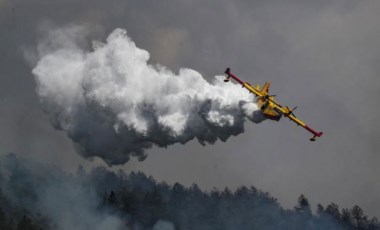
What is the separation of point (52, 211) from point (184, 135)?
47.1m

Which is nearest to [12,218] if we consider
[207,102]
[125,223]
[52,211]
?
[52,211]

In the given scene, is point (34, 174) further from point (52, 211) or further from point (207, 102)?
point (207, 102)

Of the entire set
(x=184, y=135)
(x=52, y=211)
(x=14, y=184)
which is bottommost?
(x=184, y=135)

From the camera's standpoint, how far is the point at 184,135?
298ft

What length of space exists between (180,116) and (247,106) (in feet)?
27.4

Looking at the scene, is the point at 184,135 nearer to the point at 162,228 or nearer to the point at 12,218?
the point at 162,228

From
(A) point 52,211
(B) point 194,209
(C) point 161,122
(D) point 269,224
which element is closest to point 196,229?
(D) point 269,224

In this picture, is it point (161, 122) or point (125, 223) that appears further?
point (125, 223)

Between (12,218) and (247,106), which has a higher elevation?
(12,218)

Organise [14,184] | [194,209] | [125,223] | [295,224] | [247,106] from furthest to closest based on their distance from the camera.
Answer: [194,209]
[295,224]
[14,184]
[125,223]
[247,106]

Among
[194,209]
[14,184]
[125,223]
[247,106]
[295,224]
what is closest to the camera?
[247,106]

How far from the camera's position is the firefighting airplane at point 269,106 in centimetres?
8819

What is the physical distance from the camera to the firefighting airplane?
88.2m

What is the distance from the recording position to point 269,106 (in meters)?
88.8
